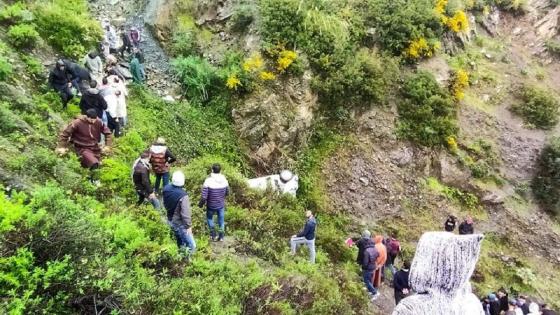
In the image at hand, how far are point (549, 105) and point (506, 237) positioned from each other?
201 inches

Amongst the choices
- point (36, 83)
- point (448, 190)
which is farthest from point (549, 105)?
point (36, 83)

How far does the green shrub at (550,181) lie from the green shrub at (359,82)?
5.63m

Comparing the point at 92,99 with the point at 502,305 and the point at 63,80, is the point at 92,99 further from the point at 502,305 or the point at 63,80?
the point at 502,305

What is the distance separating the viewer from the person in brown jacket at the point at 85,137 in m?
8.58

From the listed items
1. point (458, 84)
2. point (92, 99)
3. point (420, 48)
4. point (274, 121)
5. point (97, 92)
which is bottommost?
point (274, 121)

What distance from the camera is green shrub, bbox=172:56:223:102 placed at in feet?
46.3

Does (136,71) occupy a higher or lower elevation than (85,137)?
higher

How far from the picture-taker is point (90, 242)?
556cm

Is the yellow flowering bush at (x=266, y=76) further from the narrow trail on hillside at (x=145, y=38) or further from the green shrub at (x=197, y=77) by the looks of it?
the narrow trail on hillside at (x=145, y=38)

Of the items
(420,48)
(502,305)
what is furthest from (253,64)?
(502,305)

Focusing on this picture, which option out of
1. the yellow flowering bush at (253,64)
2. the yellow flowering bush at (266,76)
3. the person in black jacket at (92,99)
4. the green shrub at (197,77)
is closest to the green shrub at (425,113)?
the yellow flowering bush at (266,76)

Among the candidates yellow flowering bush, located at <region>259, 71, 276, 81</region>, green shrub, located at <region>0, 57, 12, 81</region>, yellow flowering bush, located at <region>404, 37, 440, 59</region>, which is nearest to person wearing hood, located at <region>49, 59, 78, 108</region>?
green shrub, located at <region>0, 57, 12, 81</region>

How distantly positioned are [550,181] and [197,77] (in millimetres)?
11578

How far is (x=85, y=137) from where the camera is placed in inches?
345
